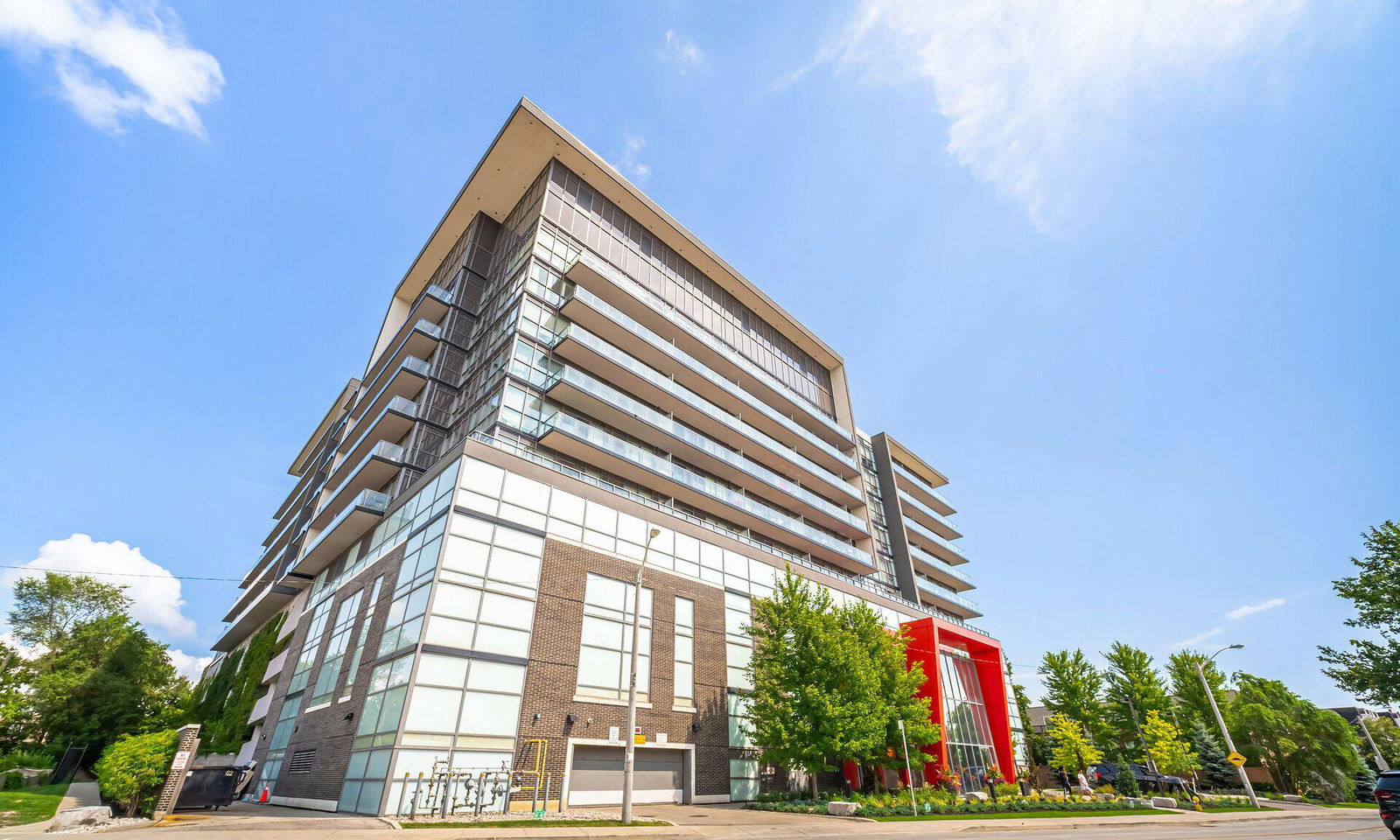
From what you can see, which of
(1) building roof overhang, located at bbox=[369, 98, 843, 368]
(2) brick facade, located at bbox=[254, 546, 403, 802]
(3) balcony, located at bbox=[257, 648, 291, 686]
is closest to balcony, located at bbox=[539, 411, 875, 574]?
(2) brick facade, located at bbox=[254, 546, 403, 802]

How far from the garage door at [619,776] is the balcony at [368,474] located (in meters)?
19.7

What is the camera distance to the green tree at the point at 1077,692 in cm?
4750

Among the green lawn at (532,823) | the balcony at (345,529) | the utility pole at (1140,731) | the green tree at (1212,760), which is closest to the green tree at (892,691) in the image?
the green lawn at (532,823)

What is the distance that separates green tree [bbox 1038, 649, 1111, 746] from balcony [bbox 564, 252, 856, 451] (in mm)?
25219

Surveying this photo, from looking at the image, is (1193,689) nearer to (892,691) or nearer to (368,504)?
(892,691)

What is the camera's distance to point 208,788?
755 inches

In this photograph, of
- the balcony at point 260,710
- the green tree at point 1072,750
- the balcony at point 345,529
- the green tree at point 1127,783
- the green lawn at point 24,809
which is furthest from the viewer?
the green tree at point 1072,750

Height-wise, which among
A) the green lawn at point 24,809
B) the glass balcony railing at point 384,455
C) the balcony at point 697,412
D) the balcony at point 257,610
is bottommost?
the green lawn at point 24,809

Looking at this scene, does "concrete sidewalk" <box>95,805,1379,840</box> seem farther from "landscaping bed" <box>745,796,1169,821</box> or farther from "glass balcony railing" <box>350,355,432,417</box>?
"glass balcony railing" <box>350,355,432,417</box>

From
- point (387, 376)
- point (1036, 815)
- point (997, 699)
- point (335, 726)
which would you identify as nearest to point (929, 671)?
point (997, 699)

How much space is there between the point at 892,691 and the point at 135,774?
2603cm

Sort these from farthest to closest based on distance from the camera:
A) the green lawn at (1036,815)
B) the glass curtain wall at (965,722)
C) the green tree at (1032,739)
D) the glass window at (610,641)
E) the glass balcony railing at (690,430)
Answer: the green tree at (1032,739) → the glass balcony railing at (690,430) → the glass curtain wall at (965,722) → the glass window at (610,641) → the green lawn at (1036,815)

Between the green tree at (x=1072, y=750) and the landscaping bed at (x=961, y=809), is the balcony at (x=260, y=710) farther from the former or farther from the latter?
the green tree at (x=1072, y=750)

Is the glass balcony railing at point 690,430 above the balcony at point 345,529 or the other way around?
above
